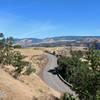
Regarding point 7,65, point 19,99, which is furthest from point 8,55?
point 19,99

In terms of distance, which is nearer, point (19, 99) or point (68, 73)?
point (19, 99)

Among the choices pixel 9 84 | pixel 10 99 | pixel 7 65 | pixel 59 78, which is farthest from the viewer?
pixel 59 78

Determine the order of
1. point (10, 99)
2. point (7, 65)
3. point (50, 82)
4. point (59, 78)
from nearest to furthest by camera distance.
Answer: point (10, 99) → point (7, 65) → point (50, 82) → point (59, 78)

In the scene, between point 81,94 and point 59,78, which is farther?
point 59,78

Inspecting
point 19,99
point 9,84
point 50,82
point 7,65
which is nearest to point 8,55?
point 7,65

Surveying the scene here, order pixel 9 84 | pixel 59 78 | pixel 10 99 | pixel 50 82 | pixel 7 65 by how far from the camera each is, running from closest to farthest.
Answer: pixel 10 99, pixel 9 84, pixel 7 65, pixel 50 82, pixel 59 78

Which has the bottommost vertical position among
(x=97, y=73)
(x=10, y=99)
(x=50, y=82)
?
(x=50, y=82)

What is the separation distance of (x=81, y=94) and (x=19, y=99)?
24.6 ft

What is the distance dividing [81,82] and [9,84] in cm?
954

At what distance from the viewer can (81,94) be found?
3816 cm

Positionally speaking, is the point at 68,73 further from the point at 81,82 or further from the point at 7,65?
the point at 81,82

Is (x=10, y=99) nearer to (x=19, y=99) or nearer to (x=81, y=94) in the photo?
(x=19, y=99)

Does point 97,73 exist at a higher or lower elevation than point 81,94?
higher

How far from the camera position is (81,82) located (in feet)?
126
